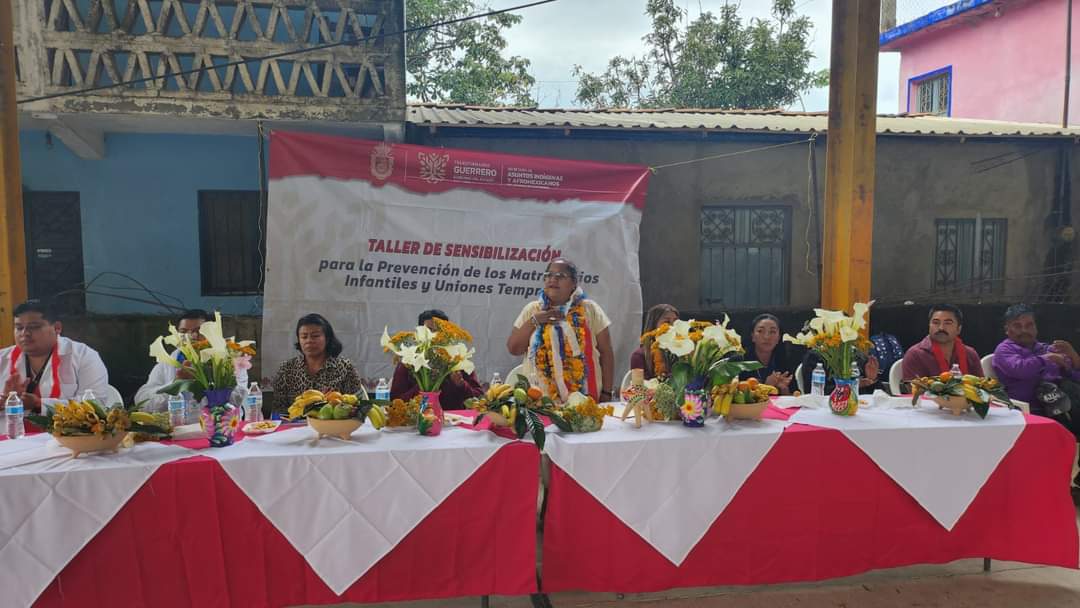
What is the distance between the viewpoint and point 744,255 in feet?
24.7

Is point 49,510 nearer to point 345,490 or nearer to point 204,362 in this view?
point 204,362

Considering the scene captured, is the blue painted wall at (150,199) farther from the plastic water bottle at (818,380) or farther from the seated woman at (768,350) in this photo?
the plastic water bottle at (818,380)

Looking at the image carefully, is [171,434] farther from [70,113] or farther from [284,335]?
[70,113]

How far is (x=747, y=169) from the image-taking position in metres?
7.43

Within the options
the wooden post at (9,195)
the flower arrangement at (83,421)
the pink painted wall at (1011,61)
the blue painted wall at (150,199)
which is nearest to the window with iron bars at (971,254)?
the pink painted wall at (1011,61)

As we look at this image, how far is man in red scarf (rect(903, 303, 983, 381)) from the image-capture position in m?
4.20

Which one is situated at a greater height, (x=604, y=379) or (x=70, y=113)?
(x=70, y=113)

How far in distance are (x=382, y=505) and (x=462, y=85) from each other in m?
12.0

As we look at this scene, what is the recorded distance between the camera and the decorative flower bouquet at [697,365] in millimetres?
3119

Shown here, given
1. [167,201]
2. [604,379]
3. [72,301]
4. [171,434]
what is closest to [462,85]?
[167,201]

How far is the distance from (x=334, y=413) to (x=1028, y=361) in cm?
436

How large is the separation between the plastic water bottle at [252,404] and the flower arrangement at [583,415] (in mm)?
1473

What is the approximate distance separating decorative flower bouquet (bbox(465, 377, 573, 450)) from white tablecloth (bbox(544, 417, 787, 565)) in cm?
10

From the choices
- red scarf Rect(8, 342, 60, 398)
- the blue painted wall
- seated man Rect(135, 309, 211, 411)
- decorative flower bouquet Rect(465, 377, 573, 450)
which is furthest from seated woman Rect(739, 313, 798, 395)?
the blue painted wall
